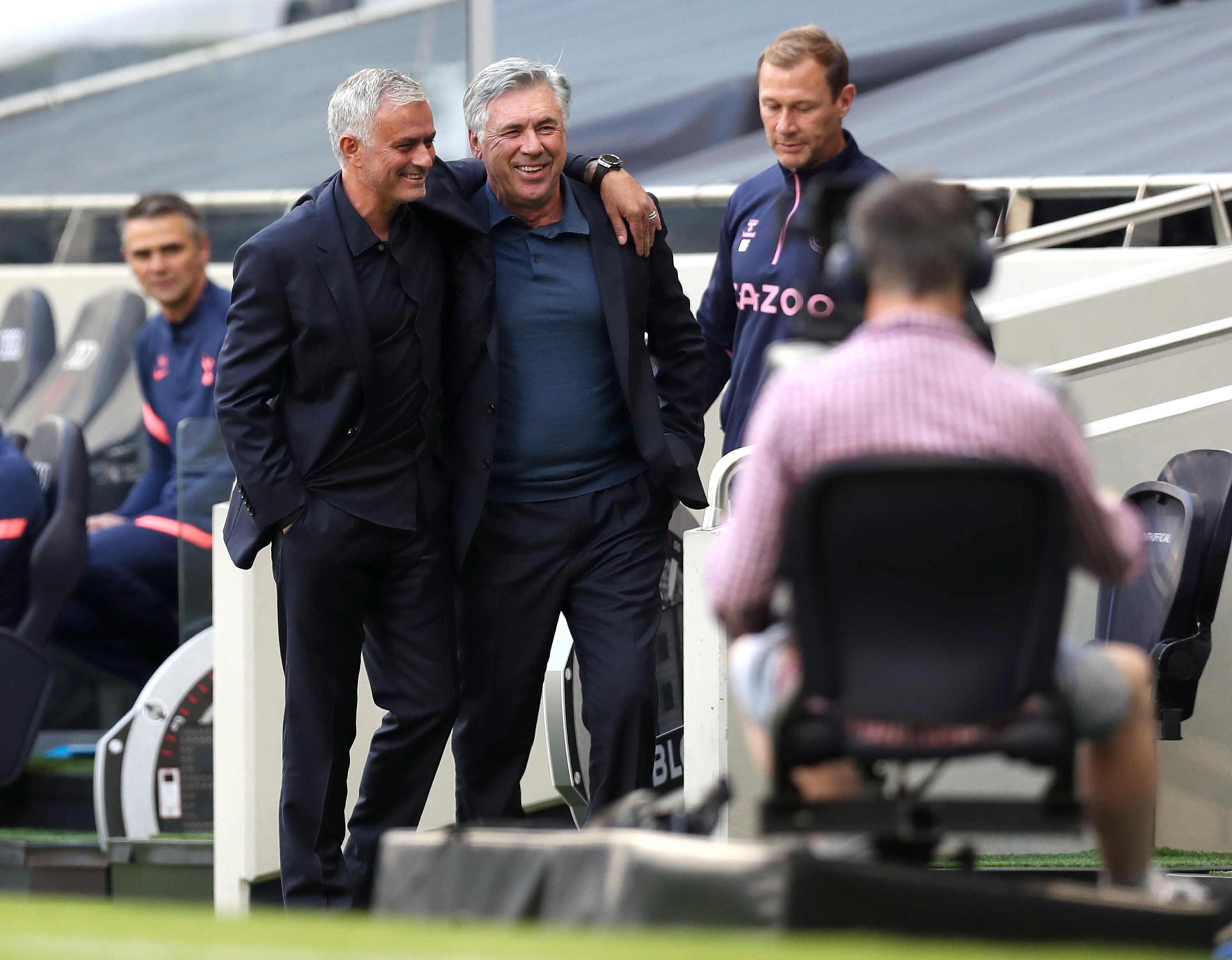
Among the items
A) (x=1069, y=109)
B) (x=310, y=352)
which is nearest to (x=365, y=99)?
(x=310, y=352)

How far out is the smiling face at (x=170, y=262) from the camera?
6.05m

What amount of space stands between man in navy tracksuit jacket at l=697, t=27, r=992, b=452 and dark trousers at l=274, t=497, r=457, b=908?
0.79 m

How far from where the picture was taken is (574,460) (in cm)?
383

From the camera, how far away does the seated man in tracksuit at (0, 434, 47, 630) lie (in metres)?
5.63

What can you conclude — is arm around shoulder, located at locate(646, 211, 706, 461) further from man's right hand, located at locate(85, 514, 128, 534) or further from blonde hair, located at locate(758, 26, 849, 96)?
man's right hand, located at locate(85, 514, 128, 534)

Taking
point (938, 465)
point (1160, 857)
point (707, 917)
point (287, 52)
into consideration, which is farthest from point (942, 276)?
point (287, 52)

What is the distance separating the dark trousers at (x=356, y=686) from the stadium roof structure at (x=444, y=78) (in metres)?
2.98

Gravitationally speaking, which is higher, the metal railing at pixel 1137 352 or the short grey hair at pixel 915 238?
the metal railing at pixel 1137 352

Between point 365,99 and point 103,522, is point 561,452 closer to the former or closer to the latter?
point 365,99

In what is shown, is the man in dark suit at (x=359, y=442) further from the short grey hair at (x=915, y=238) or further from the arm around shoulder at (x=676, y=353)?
the short grey hair at (x=915, y=238)

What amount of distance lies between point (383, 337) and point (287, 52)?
276 inches

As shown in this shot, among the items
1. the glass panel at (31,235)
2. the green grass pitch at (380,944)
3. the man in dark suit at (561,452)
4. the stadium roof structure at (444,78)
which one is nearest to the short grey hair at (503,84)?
the man in dark suit at (561,452)

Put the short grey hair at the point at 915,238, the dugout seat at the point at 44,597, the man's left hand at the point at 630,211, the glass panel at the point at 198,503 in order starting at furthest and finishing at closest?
the dugout seat at the point at 44,597
the glass panel at the point at 198,503
the man's left hand at the point at 630,211
the short grey hair at the point at 915,238

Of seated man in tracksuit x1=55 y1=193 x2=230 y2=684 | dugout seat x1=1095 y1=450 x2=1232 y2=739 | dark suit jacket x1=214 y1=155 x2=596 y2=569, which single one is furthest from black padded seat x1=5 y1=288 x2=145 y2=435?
dugout seat x1=1095 y1=450 x2=1232 y2=739
